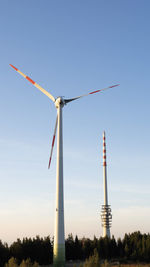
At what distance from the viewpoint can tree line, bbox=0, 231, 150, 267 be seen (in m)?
62.4

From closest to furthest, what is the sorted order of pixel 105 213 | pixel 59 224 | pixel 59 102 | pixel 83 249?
pixel 59 224 → pixel 59 102 → pixel 83 249 → pixel 105 213

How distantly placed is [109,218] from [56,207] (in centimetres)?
4167

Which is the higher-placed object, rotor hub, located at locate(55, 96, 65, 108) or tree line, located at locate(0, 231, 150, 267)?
rotor hub, located at locate(55, 96, 65, 108)

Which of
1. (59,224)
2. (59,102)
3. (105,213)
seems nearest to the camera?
(59,224)

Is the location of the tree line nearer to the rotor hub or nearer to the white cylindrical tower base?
the white cylindrical tower base

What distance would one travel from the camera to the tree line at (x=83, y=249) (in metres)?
62.4

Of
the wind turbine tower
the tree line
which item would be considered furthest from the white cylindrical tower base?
the wind turbine tower

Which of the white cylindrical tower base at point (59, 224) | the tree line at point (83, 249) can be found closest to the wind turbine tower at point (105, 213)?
the tree line at point (83, 249)

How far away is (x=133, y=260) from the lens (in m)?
66.7

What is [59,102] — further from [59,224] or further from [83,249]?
[83,249]

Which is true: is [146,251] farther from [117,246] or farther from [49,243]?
[49,243]

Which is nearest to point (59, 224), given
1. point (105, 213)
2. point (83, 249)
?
point (83, 249)

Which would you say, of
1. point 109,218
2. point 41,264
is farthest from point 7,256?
point 109,218

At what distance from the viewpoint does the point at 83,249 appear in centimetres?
7019
